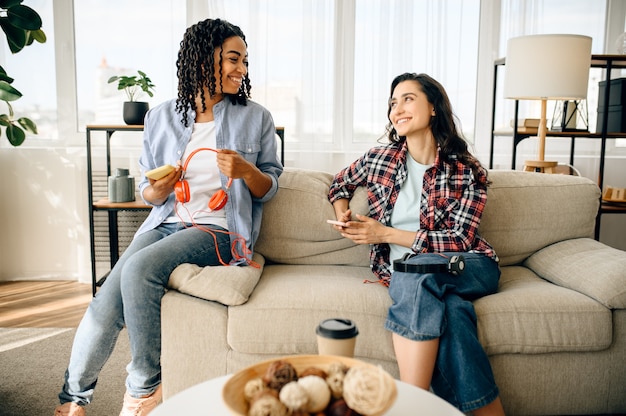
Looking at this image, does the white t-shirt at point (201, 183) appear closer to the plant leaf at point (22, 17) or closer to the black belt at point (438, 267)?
the black belt at point (438, 267)

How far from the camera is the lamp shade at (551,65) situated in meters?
2.46

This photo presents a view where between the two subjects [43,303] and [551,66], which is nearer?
[551,66]

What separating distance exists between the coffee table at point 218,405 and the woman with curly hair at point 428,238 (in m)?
0.45

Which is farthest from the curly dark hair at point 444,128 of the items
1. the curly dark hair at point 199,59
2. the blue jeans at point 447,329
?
the curly dark hair at point 199,59

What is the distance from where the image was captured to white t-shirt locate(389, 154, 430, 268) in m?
1.90

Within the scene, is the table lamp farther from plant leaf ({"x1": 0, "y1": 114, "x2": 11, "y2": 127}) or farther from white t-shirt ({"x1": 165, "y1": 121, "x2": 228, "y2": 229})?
plant leaf ({"x1": 0, "y1": 114, "x2": 11, "y2": 127})

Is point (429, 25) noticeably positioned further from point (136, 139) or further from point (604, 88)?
point (136, 139)

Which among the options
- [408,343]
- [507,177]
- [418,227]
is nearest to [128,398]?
[408,343]

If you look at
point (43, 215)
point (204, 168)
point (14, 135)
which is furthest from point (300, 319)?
point (43, 215)

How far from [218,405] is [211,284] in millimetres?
647

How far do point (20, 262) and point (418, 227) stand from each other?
2.60 meters

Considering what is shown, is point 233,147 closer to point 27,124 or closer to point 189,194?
point 189,194

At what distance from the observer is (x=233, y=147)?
6.21 feet

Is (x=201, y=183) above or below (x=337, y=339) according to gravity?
above
